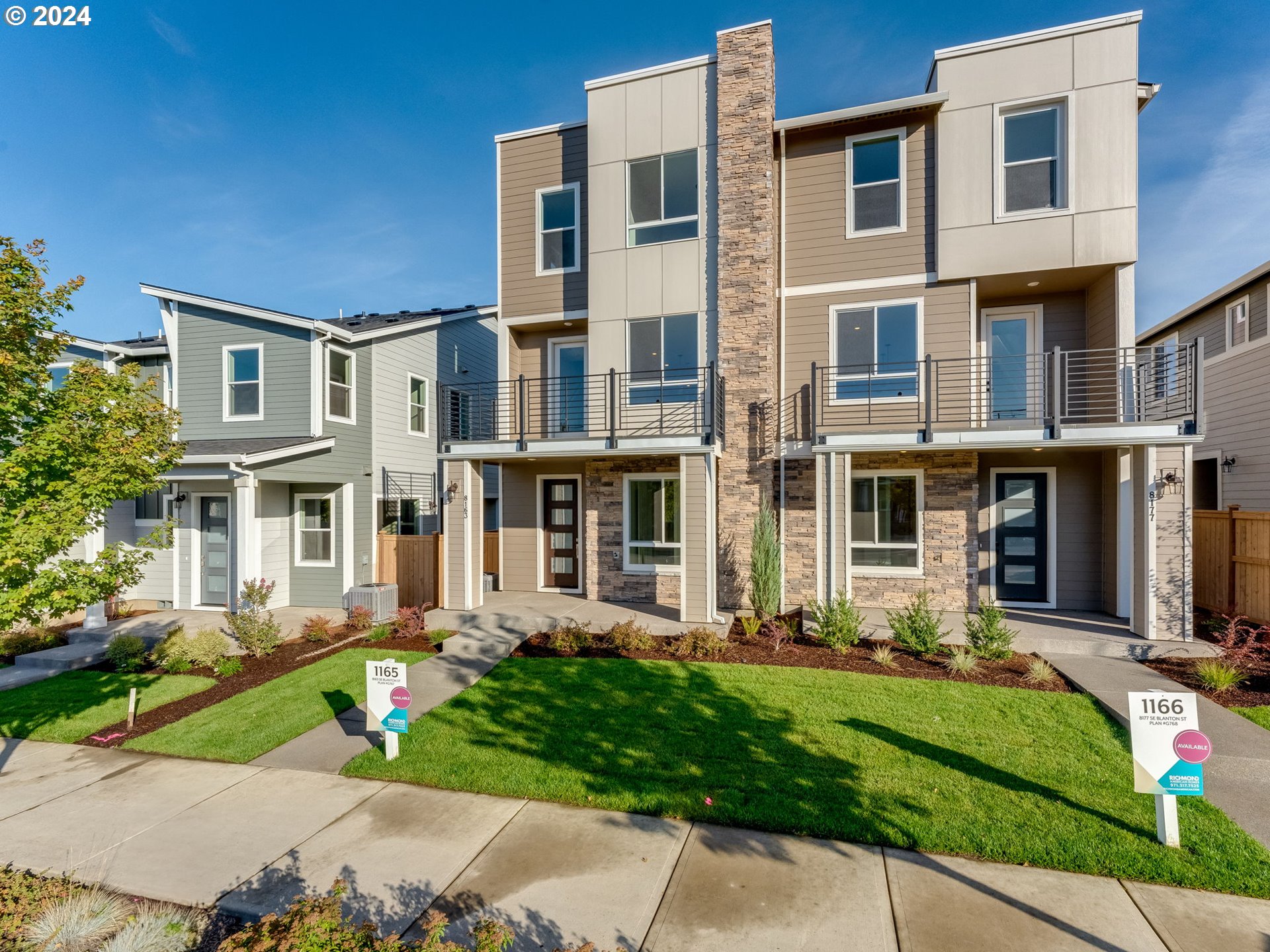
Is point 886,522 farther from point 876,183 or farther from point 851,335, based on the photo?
point 876,183

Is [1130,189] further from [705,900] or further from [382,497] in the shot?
[382,497]

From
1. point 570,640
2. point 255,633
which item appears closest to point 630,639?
point 570,640

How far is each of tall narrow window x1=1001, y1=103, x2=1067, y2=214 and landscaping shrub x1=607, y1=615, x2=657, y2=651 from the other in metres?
9.67

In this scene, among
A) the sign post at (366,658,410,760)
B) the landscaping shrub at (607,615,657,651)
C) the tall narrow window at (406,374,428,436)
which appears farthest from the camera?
the tall narrow window at (406,374,428,436)

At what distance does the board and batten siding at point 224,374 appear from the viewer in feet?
41.8

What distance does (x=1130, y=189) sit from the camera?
9594mm

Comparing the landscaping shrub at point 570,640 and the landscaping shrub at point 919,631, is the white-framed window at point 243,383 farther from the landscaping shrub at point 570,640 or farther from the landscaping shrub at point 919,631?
the landscaping shrub at point 919,631

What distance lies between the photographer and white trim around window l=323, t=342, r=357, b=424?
12852 millimetres

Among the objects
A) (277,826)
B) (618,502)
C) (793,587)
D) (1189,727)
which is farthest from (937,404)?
(277,826)

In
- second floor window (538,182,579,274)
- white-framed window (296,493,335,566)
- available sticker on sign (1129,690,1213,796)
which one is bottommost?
available sticker on sign (1129,690,1213,796)

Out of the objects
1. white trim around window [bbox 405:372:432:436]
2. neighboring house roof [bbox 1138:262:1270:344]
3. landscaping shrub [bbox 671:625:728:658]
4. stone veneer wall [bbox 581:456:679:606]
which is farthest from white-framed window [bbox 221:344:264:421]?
neighboring house roof [bbox 1138:262:1270:344]

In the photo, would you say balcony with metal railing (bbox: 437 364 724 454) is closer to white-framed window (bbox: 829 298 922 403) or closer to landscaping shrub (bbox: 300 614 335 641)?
white-framed window (bbox: 829 298 922 403)

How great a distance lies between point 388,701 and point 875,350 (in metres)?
9.82

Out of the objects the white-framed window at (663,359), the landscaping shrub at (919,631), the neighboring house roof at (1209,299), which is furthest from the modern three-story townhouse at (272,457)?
the neighboring house roof at (1209,299)
